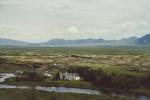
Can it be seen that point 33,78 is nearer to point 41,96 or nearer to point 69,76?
point 69,76

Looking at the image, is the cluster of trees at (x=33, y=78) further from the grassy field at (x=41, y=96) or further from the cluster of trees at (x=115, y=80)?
the grassy field at (x=41, y=96)

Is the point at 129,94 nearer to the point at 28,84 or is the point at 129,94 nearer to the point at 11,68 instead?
the point at 28,84

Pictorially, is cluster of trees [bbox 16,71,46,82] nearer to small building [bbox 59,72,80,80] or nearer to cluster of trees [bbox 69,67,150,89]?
small building [bbox 59,72,80,80]

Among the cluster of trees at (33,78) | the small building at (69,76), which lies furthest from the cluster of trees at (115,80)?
the cluster of trees at (33,78)

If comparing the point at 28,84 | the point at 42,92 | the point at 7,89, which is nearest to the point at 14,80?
the point at 28,84

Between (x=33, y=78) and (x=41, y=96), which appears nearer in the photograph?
(x=41, y=96)

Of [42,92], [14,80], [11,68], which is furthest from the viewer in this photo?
[11,68]

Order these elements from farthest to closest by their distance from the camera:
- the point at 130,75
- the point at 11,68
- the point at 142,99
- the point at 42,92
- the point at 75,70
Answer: the point at 11,68, the point at 75,70, the point at 130,75, the point at 42,92, the point at 142,99

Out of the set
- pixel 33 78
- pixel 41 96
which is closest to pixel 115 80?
pixel 41 96
